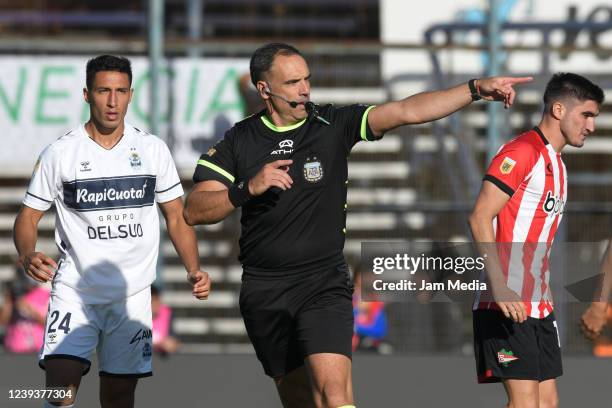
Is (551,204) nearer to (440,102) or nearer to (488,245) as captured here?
(488,245)

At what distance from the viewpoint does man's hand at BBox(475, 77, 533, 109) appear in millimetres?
6684

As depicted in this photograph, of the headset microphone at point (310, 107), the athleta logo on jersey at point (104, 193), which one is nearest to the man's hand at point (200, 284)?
the athleta logo on jersey at point (104, 193)

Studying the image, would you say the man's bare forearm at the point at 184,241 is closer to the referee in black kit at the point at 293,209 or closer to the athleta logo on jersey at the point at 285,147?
the referee in black kit at the point at 293,209

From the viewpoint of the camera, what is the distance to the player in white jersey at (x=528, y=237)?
24.4 feet

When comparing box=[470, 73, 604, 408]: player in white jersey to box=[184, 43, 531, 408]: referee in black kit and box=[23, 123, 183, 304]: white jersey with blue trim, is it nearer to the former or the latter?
box=[184, 43, 531, 408]: referee in black kit

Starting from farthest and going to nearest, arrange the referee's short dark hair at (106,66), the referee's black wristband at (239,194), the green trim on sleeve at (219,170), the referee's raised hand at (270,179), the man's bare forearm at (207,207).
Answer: the referee's short dark hair at (106,66) < the green trim on sleeve at (219,170) < the man's bare forearm at (207,207) < the referee's black wristband at (239,194) < the referee's raised hand at (270,179)

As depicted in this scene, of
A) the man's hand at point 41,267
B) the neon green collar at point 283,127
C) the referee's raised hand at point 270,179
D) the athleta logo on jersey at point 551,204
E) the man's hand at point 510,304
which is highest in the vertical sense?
the neon green collar at point 283,127

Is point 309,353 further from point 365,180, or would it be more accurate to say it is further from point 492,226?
point 365,180

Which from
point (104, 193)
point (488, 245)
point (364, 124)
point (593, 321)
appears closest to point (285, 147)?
point (364, 124)

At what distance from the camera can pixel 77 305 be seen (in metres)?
7.73

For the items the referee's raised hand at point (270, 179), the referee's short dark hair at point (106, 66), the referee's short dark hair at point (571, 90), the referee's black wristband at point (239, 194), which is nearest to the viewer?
the referee's raised hand at point (270, 179)

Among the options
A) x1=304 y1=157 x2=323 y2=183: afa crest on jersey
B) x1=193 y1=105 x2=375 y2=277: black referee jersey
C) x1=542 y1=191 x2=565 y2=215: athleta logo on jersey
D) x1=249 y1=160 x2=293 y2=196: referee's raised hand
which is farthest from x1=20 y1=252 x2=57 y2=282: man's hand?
x1=542 y1=191 x2=565 y2=215: athleta logo on jersey

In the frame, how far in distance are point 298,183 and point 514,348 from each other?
4.79 feet

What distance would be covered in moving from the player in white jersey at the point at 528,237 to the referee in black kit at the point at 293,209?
74cm
